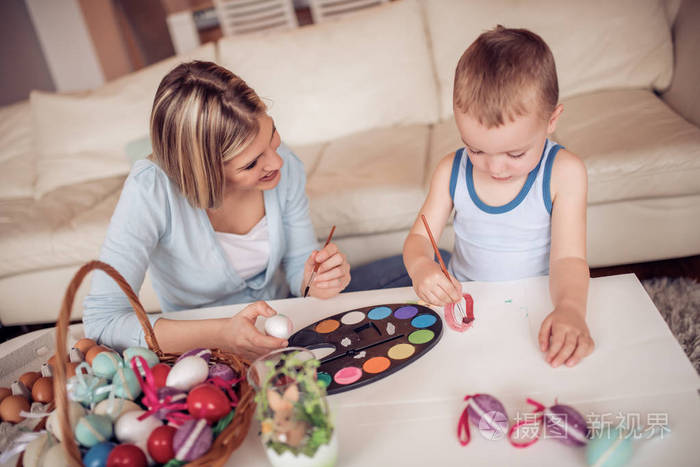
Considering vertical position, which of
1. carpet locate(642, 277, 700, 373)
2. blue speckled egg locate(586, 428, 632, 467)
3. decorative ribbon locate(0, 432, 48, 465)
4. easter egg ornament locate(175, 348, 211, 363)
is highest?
easter egg ornament locate(175, 348, 211, 363)

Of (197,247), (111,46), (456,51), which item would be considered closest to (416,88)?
(456,51)

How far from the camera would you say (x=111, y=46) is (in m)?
3.61

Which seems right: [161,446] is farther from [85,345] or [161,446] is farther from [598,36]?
[598,36]

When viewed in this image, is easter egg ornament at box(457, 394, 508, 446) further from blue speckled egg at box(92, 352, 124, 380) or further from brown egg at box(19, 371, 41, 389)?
brown egg at box(19, 371, 41, 389)

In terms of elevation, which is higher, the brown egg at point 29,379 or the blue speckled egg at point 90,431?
the blue speckled egg at point 90,431

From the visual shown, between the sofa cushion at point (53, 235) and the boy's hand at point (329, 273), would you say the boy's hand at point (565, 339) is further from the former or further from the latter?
the sofa cushion at point (53, 235)

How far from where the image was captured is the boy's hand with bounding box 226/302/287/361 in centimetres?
83

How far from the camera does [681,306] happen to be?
1392 millimetres

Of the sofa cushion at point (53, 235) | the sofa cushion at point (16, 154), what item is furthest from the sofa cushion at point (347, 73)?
the sofa cushion at point (16, 154)

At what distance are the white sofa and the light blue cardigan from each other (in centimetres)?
49

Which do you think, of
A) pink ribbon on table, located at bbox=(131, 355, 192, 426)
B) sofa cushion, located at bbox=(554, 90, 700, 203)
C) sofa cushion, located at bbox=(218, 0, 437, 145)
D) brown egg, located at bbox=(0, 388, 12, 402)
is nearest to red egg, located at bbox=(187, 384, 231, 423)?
pink ribbon on table, located at bbox=(131, 355, 192, 426)

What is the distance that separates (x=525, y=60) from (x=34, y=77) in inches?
147

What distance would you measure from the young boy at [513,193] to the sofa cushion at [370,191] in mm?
527

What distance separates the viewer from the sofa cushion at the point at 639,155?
1.48 meters
